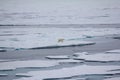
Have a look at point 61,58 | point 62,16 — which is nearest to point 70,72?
point 61,58

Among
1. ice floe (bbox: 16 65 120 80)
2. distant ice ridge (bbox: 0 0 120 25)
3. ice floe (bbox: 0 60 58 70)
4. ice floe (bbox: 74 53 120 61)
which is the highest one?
distant ice ridge (bbox: 0 0 120 25)

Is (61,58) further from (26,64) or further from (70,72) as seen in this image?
(70,72)

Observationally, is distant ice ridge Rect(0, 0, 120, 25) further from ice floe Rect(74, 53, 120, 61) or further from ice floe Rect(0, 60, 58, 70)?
ice floe Rect(0, 60, 58, 70)

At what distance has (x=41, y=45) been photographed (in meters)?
3.84

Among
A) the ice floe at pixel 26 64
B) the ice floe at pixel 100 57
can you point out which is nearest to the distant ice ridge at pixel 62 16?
the ice floe at pixel 100 57

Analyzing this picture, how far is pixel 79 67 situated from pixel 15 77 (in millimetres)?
647

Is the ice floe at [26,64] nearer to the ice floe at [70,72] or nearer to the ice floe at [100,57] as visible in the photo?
the ice floe at [70,72]

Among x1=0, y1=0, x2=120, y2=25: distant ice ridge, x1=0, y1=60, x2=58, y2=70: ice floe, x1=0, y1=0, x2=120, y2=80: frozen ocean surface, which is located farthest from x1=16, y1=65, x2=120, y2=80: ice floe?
x1=0, y1=0, x2=120, y2=25: distant ice ridge

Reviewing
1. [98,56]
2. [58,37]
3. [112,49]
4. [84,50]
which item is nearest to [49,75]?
[98,56]

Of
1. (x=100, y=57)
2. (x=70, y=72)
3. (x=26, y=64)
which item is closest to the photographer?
(x=70, y=72)

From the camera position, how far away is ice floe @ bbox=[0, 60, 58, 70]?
2850 millimetres

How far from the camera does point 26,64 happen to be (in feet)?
9.63

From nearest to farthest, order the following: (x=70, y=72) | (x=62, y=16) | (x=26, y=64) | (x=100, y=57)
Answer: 1. (x=70, y=72)
2. (x=26, y=64)
3. (x=100, y=57)
4. (x=62, y=16)

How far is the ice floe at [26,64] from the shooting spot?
2.85m
